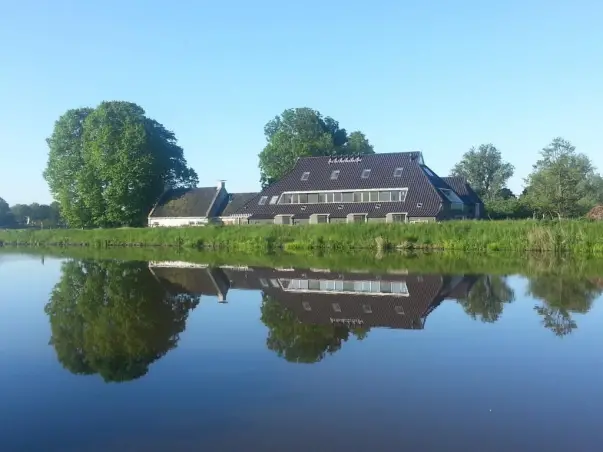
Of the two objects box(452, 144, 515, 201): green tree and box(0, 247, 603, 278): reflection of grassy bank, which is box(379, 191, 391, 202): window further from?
box(452, 144, 515, 201): green tree

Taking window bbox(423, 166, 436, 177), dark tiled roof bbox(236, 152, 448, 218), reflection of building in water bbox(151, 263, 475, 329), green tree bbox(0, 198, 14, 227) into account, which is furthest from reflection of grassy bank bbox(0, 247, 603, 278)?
green tree bbox(0, 198, 14, 227)

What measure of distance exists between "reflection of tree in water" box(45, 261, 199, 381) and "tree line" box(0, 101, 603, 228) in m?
38.5

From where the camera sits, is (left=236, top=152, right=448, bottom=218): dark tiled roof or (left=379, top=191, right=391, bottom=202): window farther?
(left=379, top=191, right=391, bottom=202): window

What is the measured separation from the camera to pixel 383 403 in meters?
7.20

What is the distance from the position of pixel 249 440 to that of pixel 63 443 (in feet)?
6.41

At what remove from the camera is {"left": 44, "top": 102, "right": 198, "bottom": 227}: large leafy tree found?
191ft

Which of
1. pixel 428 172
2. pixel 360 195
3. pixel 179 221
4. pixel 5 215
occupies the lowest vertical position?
pixel 179 221

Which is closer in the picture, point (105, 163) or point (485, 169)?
point (105, 163)

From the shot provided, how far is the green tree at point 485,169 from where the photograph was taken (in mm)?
91000

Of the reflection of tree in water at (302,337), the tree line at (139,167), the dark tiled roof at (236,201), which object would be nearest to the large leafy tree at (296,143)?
the tree line at (139,167)

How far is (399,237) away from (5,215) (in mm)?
93891

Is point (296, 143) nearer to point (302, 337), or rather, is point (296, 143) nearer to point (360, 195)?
point (360, 195)

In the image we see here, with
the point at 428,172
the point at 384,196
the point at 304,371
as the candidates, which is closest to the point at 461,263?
the point at 304,371

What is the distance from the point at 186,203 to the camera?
213 feet
